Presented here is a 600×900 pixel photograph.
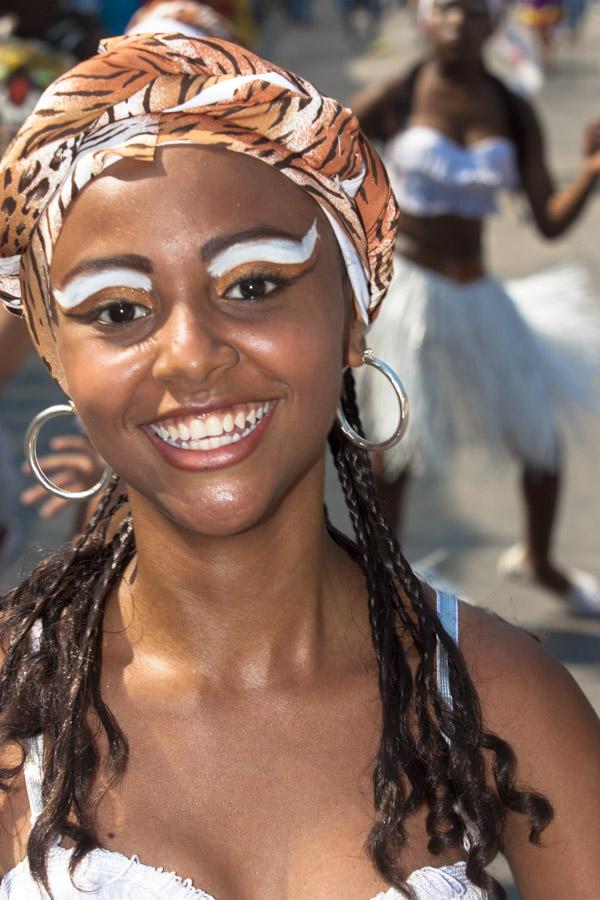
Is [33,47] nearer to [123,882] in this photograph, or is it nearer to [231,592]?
[231,592]

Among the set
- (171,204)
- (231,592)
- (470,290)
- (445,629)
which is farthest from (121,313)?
(470,290)

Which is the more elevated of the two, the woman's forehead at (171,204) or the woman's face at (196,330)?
the woman's forehead at (171,204)

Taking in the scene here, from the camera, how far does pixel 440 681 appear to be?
6.53ft

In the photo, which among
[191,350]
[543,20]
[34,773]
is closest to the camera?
[191,350]

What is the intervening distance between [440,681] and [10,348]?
Answer: 182cm

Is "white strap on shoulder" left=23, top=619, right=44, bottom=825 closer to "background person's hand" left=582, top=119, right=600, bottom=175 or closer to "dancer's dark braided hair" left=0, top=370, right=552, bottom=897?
"dancer's dark braided hair" left=0, top=370, right=552, bottom=897

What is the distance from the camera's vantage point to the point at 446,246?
5031mm

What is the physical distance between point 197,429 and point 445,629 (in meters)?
0.48

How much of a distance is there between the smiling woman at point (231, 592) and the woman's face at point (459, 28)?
3.13m

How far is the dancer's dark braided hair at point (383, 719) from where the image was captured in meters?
1.90

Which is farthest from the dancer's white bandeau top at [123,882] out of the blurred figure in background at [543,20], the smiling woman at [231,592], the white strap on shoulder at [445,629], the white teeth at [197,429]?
the blurred figure in background at [543,20]

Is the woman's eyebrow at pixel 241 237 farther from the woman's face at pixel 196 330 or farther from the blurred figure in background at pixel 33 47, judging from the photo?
the blurred figure in background at pixel 33 47

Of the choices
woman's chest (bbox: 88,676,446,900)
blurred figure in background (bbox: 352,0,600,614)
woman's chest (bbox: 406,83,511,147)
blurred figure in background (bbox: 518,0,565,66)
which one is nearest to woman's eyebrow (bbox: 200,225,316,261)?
woman's chest (bbox: 88,676,446,900)

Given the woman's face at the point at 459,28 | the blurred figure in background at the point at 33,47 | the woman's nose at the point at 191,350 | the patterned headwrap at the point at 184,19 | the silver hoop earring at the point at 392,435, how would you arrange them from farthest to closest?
the woman's face at the point at 459,28 < the blurred figure in background at the point at 33,47 < the patterned headwrap at the point at 184,19 < the silver hoop earring at the point at 392,435 < the woman's nose at the point at 191,350
